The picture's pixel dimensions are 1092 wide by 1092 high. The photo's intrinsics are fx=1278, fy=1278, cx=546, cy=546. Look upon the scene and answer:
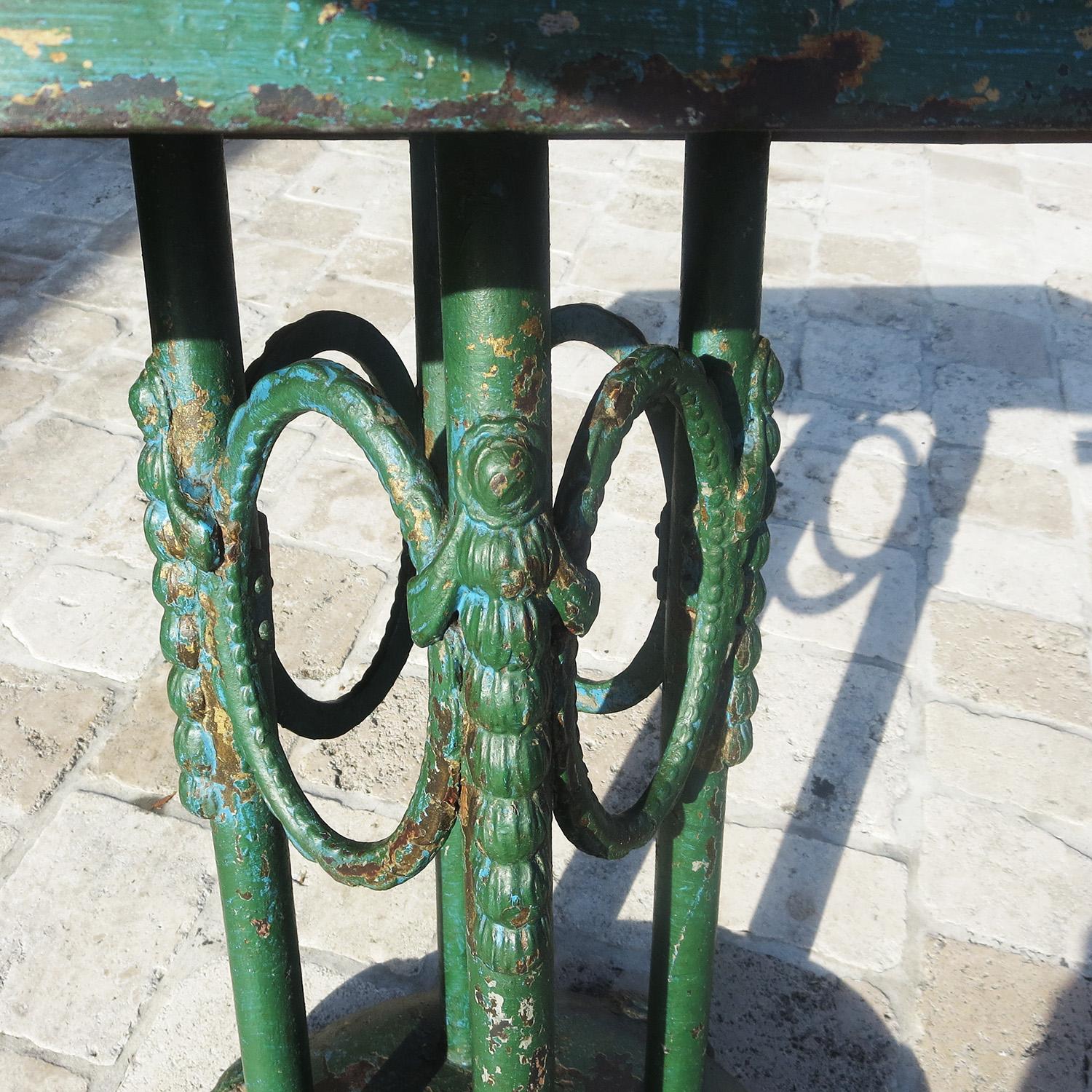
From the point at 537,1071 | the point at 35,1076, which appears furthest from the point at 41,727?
the point at 537,1071

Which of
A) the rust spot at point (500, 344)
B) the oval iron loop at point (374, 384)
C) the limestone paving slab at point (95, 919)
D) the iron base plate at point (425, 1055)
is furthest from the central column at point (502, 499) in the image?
the limestone paving slab at point (95, 919)

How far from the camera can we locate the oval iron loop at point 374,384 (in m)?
1.08

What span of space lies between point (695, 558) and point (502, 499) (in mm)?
287

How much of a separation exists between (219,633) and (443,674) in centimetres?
23

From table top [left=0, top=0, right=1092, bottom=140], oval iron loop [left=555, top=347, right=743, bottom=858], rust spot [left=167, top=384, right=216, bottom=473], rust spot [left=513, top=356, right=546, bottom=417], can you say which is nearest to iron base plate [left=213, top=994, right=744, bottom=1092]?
oval iron loop [left=555, top=347, right=743, bottom=858]

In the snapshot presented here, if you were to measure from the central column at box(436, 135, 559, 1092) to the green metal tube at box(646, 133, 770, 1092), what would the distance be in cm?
17

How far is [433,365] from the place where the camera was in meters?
1.17

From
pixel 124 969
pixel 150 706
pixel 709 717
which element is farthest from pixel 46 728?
pixel 709 717

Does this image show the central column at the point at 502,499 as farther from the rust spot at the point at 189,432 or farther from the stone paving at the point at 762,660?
the stone paving at the point at 762,660

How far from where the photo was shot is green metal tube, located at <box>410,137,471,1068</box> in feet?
3.64

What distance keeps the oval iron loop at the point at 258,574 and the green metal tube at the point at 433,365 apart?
3.2 inches

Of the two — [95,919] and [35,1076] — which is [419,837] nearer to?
[35,1076]

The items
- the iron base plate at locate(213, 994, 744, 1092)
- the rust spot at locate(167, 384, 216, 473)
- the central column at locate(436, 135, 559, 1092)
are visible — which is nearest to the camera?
the central column at locate(436, 135, 559, 1092)

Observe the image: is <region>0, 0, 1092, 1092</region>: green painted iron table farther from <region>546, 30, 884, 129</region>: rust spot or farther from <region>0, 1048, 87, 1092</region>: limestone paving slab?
<region>0, 1048, 87, 1092</region>: limestone paving slab
